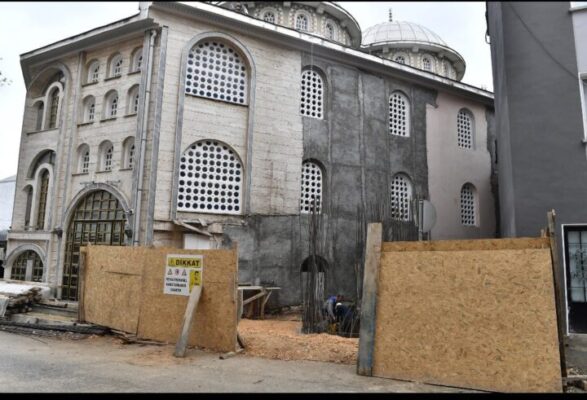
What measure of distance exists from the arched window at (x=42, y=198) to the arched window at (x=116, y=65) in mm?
5049

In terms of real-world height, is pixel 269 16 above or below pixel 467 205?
above

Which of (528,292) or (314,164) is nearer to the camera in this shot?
(528,292)

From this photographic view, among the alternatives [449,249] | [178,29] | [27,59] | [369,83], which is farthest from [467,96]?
[27,59]

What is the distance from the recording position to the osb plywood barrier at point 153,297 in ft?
→ 28.1

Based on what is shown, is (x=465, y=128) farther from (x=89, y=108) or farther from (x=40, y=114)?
(x=40, y=114)

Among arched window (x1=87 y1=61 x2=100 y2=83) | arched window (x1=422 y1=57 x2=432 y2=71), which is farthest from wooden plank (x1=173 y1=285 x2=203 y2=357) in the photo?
arched window (x1=422 y1=57 x2=432 y2=71)

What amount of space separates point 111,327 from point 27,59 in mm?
14044

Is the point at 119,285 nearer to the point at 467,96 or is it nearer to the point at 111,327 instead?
the point at 111,327

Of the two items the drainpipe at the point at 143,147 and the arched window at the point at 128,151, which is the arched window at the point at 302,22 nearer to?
the drainpipe at the point at 143,147

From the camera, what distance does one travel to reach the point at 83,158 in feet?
59.2

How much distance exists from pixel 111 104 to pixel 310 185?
314 inches

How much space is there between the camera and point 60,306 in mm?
13086

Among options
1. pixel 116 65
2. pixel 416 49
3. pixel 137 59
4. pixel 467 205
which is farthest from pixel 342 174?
pixel 416 49

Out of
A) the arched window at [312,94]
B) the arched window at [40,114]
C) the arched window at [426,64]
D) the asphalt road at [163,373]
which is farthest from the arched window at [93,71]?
the arched window at [426,64]
